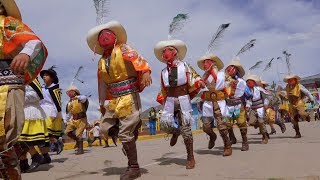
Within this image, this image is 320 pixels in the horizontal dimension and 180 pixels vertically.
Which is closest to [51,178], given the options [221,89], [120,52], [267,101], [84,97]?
[120,52]

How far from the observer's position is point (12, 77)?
13.0 ft

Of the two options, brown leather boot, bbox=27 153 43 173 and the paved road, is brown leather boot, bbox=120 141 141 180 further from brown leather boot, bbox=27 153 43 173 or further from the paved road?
brown leather boot, bbox=27 153 43 173

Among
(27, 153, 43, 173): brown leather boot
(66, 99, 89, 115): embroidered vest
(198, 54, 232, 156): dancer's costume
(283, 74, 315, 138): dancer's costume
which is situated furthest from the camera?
(66, 99, 89, 115): embroidered vest

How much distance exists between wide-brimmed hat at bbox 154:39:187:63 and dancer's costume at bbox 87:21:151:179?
3.40ft

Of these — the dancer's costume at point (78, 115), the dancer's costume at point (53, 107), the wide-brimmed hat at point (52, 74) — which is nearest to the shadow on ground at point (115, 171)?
the dancer's costume at point (53, 107)

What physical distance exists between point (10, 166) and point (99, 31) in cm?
282

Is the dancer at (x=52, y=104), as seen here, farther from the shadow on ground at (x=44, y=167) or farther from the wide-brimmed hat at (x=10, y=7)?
the wide-brimmed hat at (x=10, y=7)

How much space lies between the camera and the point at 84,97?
11.6 metres

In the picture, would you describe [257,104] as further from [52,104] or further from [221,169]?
[221,169]

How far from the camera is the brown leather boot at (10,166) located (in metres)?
3.81

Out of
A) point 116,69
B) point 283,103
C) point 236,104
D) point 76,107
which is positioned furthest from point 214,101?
point 283,103

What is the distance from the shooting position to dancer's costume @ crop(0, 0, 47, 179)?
3824 mm

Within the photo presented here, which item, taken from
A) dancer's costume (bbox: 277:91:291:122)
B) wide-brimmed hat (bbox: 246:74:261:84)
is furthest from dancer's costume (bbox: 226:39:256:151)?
dancer's costume (bbox: 277:91:291:122)

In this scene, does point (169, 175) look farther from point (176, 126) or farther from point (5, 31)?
point (5, 31)
